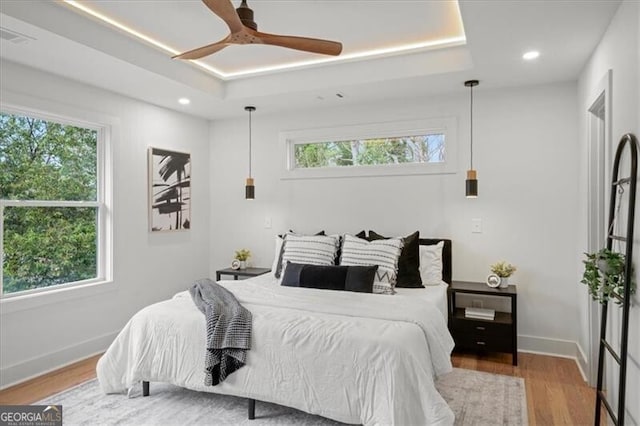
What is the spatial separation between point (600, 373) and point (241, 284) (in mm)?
2568

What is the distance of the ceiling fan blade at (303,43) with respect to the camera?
2410 millimetres

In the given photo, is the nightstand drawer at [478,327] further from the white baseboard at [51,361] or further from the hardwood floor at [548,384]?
the white baseboard at [51,361]

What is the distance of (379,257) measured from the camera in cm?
358

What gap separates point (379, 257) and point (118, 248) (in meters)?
2.50

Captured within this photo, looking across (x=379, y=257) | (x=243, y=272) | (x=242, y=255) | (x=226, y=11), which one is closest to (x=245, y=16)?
(x=226, y=11)

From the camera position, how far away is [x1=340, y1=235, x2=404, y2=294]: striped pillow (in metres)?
3.43

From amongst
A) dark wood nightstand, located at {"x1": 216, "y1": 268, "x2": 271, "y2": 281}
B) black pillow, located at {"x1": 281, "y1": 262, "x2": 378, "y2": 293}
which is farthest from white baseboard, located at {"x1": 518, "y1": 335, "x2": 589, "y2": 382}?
dark wood nightstand, located at {"x1": 216, "y1": 268, "x2": 271, "y2": 281}

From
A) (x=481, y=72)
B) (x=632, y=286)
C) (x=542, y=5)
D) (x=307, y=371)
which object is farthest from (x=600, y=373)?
(x=481, y=72)

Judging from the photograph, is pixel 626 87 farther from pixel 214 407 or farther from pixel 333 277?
pixel 214 407

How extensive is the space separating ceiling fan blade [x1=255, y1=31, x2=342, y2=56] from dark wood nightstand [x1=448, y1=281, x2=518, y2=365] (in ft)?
7.56

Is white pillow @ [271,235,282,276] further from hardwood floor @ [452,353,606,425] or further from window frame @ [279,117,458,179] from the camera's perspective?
hardwood floor @ [452,353,606,425]

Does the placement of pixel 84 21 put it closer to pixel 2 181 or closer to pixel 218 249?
pixel 2 181

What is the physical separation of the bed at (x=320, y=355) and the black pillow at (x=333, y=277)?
243 mm

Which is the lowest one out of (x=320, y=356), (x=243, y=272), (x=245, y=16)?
(x=320, y=356)
